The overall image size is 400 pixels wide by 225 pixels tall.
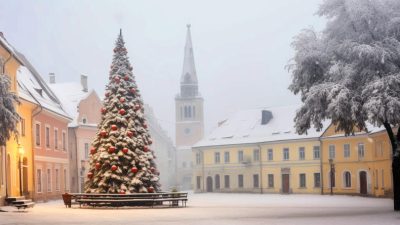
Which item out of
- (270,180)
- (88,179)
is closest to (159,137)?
(270,180)

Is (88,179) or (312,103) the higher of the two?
(312,103)

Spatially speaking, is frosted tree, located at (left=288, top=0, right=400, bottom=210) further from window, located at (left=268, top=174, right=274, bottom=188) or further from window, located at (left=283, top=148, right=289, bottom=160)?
window, located at (left=268, top=174, right=274, bottom=188)

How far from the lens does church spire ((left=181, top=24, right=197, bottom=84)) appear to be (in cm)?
13650

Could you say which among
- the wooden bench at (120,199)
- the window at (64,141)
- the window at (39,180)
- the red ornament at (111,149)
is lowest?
the wooden bench at (120,199)

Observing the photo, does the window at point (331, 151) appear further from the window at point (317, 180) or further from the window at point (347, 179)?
the window at point (317, 180)

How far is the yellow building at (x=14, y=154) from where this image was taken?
34.3 metres

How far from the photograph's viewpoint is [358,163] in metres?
61.2

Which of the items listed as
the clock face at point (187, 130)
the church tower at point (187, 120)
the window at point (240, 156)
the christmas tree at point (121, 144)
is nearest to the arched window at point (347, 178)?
the window at point (240, 156)

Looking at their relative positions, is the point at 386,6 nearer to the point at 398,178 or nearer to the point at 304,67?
the point at 304,67

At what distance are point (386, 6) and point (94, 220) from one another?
1370cm

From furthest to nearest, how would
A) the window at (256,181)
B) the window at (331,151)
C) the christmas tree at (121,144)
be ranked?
the window at (256,181), the window at (331,151), the christmas tree at (121,144)

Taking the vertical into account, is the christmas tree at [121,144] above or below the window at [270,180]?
above

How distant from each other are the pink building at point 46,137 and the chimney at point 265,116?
2876 centimetres

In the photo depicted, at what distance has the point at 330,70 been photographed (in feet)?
89.1
